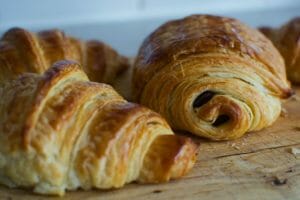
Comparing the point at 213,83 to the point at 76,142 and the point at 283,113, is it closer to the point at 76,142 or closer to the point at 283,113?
the point at 283,113

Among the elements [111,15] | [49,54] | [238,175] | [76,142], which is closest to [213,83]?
[238,175]

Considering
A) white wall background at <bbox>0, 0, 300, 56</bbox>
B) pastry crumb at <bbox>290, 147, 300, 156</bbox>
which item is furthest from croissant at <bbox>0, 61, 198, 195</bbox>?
white wall background at <bbox>0, 0, 300, 56</bbox>

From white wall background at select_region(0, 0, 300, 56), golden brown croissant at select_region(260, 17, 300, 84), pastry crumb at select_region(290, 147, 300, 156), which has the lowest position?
white wall background at select_region(0, 0, 300, 56)

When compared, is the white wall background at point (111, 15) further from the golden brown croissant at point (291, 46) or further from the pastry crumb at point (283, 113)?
the pastry crumb at point (283, 113)

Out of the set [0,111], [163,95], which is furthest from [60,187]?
[163,95]

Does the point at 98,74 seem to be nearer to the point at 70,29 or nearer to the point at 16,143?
the point at 16,143

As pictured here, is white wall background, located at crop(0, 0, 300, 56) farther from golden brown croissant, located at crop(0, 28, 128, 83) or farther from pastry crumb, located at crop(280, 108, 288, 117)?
pastry crumb, located at crop(280, 108, 288, 117)
